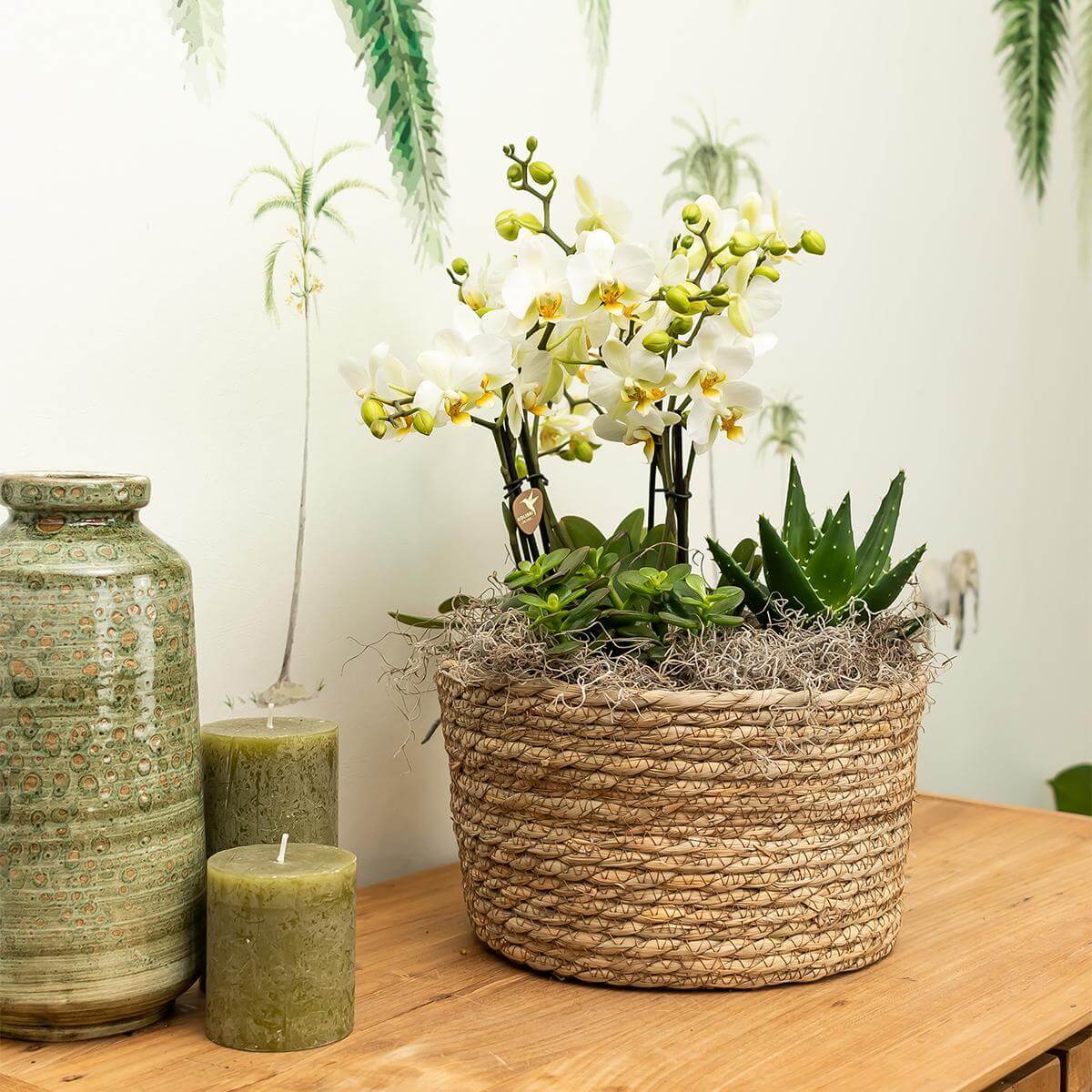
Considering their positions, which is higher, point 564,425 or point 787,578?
point 564,425

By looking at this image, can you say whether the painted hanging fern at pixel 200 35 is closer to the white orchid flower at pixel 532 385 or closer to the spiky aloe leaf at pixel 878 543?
the white orchid flower at pixel 532 385

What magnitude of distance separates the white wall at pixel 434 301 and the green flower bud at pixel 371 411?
0.13m

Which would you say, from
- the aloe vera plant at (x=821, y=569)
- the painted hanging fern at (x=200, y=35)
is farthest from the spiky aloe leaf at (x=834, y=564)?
the painted hanging fern at (x=200, y=35)

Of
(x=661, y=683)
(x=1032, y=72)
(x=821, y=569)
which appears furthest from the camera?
(x=1032, y=72)

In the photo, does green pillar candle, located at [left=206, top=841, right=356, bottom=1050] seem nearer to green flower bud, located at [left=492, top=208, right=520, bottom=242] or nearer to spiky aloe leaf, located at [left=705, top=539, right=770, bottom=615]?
spiky aloe leaf, located at [left=705, top=539, right=770, bottom=615]

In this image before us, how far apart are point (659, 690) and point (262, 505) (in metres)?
0.35

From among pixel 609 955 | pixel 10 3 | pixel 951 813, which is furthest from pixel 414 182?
pixel 951 813

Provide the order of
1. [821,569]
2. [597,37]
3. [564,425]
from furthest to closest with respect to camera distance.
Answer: [597,37] → [564,425] → [821,569]

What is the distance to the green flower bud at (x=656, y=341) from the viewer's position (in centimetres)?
79

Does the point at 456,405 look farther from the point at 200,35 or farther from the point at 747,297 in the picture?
the point at 200,35

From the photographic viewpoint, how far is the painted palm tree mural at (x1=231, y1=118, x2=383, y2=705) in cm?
94

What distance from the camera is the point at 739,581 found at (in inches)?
33.1

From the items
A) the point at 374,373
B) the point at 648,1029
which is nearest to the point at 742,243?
the point at 374,373

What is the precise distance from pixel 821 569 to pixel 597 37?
584 millimetres
